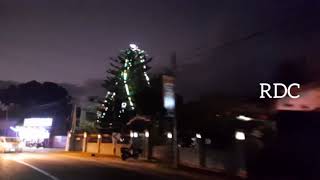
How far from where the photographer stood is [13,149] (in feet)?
161

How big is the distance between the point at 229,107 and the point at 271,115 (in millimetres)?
6231

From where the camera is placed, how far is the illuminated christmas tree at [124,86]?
56344mm

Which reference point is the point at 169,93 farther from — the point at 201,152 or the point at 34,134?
the point at 34,134

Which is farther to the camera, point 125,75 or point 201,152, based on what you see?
point 125,75

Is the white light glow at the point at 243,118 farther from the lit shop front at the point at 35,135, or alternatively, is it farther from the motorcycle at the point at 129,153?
the lit shop front at the point at 35,135

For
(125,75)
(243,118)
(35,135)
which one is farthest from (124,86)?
(243,118)

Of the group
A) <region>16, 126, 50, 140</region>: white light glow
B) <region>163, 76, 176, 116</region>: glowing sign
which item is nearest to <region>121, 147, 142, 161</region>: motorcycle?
<region>163, 76, 176, 116</region>: glowing sign

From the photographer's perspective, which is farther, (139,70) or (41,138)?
(41,138)

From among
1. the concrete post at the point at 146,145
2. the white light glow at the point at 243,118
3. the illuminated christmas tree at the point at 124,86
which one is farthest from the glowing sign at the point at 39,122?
the white light glow at the point at 243,118

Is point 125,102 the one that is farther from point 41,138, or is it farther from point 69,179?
point 69,179

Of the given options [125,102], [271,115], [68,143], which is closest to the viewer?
[271,115]

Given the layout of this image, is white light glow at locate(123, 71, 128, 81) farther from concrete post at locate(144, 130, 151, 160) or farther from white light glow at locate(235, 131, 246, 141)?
white light glow at locate(235, 131, 246, 141)

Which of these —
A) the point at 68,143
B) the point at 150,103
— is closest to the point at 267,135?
the point at 150,103

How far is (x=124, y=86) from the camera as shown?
189 ft
